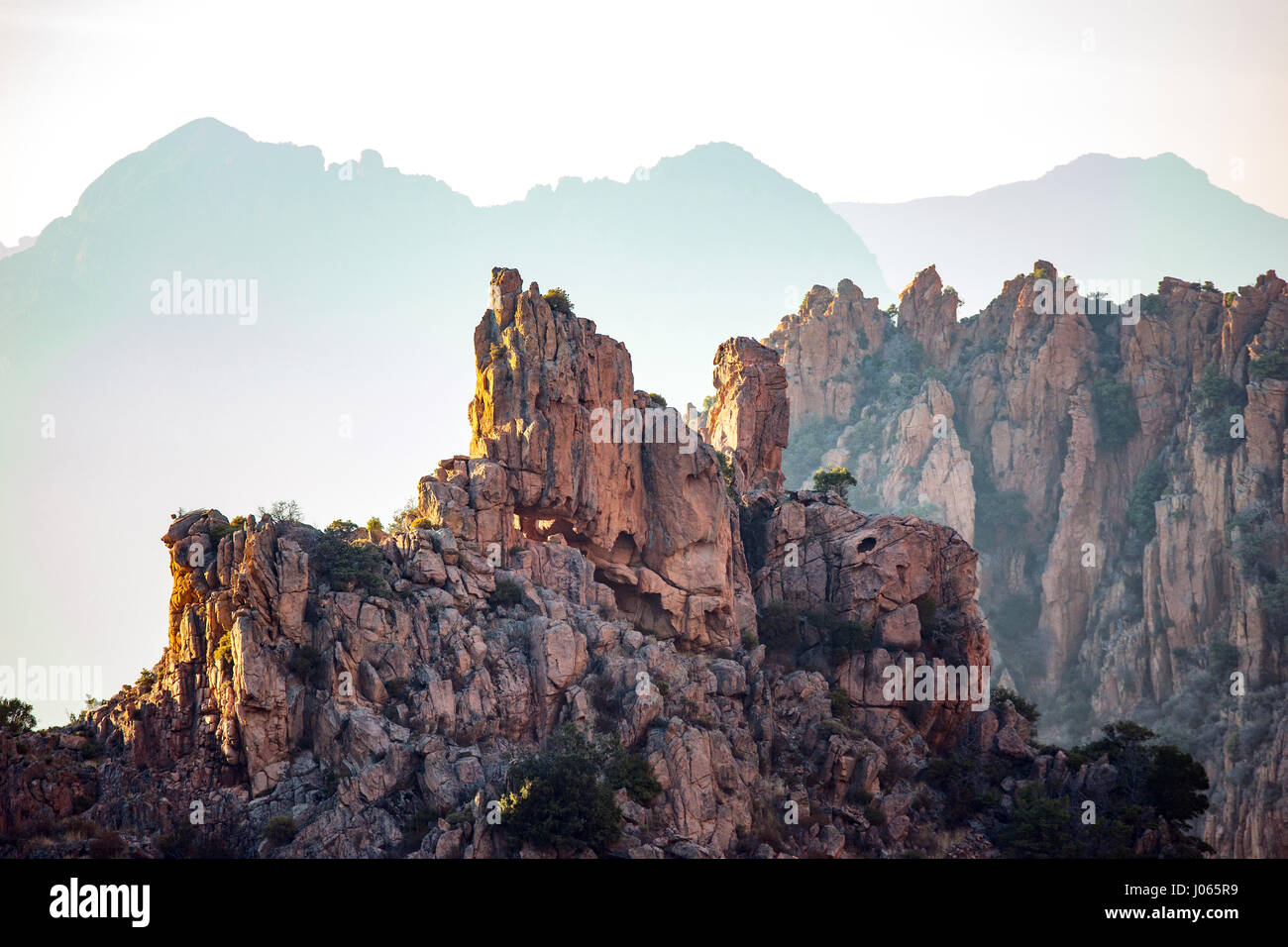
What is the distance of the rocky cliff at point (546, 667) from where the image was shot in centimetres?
5494

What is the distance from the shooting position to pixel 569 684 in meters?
62.3

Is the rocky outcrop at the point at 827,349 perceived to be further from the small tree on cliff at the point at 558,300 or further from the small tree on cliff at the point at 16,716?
the small tree on cliff at the point at 16,716

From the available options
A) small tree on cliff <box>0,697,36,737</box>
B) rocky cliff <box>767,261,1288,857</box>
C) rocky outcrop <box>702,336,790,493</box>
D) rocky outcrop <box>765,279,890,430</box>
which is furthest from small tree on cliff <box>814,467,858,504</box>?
small tree on cliff <box>0,697,36,737</box>

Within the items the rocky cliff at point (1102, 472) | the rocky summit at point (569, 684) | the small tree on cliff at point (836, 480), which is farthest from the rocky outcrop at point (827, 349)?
the rocky summit at point (569, 684)

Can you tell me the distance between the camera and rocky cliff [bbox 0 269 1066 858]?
54.9 m

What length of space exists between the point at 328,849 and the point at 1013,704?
43.2m

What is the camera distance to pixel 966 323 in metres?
157

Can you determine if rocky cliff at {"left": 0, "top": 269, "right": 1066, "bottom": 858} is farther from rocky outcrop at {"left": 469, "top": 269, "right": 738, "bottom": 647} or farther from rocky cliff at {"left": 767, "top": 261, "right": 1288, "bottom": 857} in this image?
rocky cliff at {"left": 767, "top": 261, "right": 1288, "bottom": 857}

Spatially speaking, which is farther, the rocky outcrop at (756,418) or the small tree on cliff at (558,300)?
the rocky outcrop at (756,418)

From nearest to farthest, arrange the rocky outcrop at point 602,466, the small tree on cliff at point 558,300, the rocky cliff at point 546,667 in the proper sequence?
the rocky cliff at point 546,667 < the rocky outcrop at point 602,466 < the small tree on cliff at point 558,300

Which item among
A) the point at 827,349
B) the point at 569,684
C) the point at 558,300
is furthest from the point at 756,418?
the point at 827,349

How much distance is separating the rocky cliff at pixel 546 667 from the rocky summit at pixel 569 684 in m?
0.14

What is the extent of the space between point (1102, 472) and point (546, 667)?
96.9 meters
